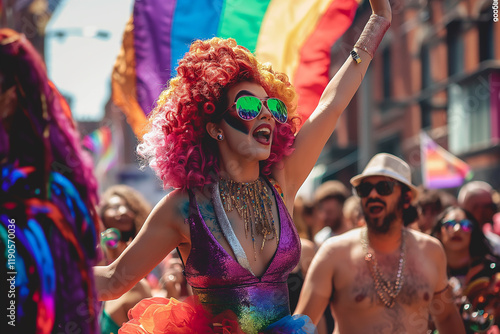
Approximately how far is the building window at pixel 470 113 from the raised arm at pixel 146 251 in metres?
14.2

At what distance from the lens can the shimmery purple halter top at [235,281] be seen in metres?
2.61

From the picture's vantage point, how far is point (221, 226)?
2.70 metres

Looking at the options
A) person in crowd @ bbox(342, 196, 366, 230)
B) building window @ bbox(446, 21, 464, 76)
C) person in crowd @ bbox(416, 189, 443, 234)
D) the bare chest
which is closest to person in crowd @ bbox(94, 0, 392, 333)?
the bare chest

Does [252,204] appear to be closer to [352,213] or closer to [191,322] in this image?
[191,322]

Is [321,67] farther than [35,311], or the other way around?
[321,67]

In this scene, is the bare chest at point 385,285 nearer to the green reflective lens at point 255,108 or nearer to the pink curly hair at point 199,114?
the pink curly hair at point 199,114

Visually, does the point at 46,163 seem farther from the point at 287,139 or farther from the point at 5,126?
the point at 287,139

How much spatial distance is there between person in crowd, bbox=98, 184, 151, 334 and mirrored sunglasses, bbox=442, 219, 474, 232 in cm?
220

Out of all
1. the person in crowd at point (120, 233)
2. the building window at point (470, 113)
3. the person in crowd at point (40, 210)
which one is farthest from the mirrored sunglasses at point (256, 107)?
the building window at point (470, 113)

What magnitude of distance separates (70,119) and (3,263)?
42 centimetres

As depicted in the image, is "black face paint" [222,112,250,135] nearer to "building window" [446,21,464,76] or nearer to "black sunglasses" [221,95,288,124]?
"black sunglasses" [221,95,288,124]

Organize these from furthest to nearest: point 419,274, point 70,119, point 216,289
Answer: point 419,274 → point 216,289 → point 70,119

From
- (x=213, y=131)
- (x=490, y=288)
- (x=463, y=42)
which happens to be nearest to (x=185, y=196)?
(x=213, y=131)

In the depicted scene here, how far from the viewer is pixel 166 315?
8.95 feet
